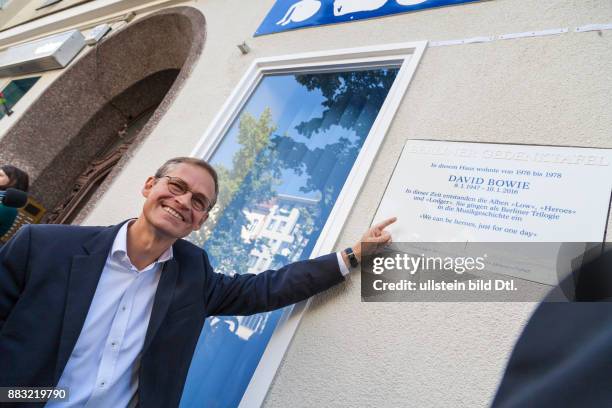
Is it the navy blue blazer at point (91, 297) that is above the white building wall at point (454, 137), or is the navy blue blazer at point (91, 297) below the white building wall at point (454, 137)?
below

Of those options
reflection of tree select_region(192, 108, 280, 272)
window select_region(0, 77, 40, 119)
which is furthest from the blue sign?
window select_region(0, 77, 40, 119)

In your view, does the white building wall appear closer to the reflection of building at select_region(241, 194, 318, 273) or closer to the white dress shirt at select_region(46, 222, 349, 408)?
the reflection of building at select_region(241, 194, 318, 273)

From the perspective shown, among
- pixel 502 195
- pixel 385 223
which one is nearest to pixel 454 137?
pixel 502 195

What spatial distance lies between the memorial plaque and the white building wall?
0.07 m

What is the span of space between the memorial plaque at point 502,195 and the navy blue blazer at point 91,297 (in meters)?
0.44

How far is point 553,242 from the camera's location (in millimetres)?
1126

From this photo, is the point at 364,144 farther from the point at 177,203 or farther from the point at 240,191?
the point at 177,203

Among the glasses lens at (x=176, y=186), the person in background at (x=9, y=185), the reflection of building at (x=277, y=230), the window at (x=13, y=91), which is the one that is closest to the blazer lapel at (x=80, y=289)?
the glasses lens at (x=176, y=186)

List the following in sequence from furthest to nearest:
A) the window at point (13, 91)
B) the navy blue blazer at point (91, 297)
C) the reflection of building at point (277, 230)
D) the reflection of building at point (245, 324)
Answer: the window at point (13, 91) → the reflection of building at point (277, 230) → the reflection of building at point (245, 324) → the navy blue blazer at point (91, 297)

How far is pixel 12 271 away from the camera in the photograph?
1.08 metres

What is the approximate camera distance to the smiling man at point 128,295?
1051 mm

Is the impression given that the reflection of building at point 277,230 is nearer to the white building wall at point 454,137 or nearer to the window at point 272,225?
the window at point 272,225

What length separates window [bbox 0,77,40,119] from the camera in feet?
15.1

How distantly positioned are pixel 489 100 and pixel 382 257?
900 millimetres
